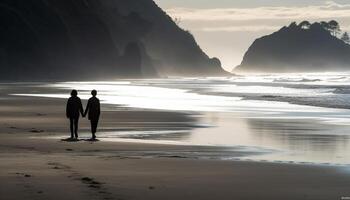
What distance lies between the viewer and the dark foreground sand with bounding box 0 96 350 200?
12.9 m

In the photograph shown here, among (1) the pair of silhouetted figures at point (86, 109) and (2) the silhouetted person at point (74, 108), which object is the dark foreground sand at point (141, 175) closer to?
(1) the pair of silhouetted figures at point (86, 109)

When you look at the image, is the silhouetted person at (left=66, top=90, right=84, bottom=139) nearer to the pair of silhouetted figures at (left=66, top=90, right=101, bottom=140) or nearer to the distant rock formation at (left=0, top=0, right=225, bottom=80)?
the pair of silhouetted figures at (left=66, top=90, right=101, bottom=140)

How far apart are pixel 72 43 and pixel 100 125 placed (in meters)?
132

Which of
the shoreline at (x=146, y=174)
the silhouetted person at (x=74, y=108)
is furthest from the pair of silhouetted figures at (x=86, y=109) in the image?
the shoreline at (x=146, y=174)

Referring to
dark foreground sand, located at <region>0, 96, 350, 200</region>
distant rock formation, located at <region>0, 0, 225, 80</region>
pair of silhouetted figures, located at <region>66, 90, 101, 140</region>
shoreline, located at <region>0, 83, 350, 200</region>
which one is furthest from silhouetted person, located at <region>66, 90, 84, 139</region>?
distant rock formation, located at <region>0, 0, 225, 80</region>

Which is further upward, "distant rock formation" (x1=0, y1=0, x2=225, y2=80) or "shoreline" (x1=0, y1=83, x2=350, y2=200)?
"distant rock formation" (x1=0, y1=0, x2=225, y2=80)

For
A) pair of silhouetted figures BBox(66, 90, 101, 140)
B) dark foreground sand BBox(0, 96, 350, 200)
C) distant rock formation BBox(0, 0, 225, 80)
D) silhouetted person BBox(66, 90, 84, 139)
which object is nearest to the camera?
Answer: dark foreground sand BBox(0, 96, 350, 200)

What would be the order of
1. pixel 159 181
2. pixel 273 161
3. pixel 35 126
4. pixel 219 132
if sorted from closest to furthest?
pixel 159 181 < pixel 273 161 < pixel 219 132 < pixel 35 126

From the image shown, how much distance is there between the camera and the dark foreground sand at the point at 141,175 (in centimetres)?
1288

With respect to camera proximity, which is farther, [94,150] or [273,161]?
[94,150]

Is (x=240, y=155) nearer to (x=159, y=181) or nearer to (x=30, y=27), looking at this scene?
(x=159, y=181)

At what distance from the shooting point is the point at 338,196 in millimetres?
12828

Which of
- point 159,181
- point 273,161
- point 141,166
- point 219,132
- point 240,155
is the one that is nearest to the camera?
point 159,181

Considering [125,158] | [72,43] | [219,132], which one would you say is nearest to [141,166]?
[125,158]
